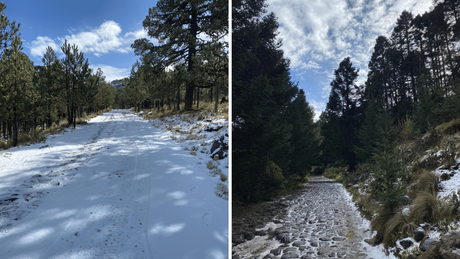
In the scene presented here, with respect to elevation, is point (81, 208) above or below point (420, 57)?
below

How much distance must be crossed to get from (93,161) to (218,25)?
8.29 meters

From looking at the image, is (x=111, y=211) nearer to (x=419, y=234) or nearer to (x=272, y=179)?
(x=419, y=234)

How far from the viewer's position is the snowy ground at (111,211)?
2.22 m

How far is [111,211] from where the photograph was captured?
2.94m

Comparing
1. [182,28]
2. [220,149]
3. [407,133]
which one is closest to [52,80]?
[182,28]

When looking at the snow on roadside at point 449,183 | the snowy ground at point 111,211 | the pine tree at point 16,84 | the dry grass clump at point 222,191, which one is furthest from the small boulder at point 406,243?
the pine tree at point 16,84

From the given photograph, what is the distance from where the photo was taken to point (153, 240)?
236cm

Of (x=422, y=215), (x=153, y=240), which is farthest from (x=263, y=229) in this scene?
(x=153, y=240)

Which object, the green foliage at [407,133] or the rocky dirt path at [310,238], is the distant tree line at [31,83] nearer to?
the rocky dirt path at [310,238]

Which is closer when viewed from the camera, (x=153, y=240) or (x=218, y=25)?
(x=153, y=240)

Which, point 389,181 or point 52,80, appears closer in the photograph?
point 389,181

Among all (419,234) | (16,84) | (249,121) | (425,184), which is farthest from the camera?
(16,84)

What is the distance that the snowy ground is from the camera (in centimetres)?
222

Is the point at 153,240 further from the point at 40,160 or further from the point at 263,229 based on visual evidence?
the point at 40,160
